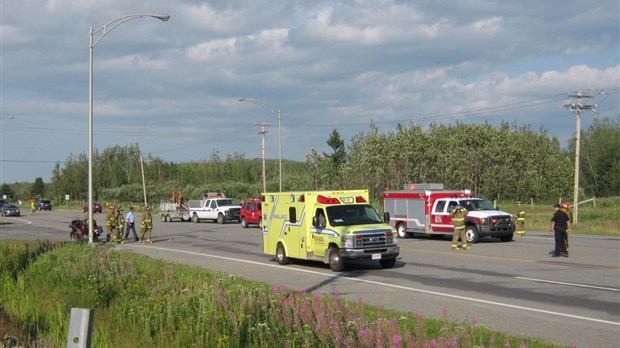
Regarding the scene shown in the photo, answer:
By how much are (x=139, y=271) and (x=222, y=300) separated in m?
5.39

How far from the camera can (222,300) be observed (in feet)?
31.3

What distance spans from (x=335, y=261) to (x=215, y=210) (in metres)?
35.2

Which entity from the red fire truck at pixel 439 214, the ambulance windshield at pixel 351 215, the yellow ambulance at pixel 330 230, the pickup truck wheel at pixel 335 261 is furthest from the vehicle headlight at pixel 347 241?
the red fire truck at pixel 439 214

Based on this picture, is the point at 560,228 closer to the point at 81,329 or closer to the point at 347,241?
the point at 347,241

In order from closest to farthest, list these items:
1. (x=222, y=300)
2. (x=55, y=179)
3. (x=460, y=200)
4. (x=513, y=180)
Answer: (x=222, y=300) < (x=460, y=200) < (x=513, y=180) < (x=55, y=179)

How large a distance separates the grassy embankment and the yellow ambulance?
6.14 meters

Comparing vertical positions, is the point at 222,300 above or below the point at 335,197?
below

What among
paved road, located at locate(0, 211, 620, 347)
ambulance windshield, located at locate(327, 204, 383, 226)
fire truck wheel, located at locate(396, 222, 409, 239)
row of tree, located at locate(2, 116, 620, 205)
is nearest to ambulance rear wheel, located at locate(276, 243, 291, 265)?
paved road, located at locate(0, 211, 620, 347)

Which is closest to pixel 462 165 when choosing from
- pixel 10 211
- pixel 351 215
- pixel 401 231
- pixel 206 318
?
pixel 401 231

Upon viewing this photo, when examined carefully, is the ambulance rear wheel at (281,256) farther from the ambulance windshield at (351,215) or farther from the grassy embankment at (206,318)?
the grassy embankment at (206,318)

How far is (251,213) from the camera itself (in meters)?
45.3

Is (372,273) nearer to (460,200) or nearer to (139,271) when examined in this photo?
(139,271)

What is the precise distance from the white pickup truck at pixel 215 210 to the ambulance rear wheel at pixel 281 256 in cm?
3108

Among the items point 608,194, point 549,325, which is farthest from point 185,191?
point 549,325
